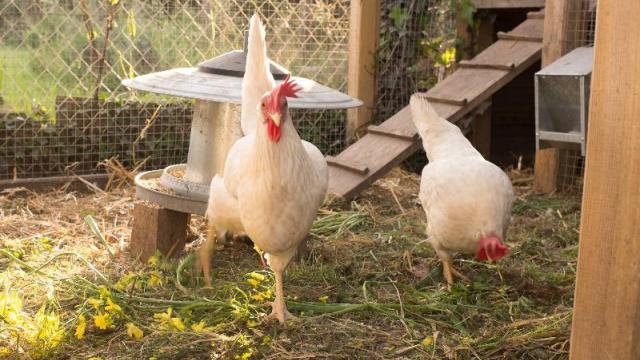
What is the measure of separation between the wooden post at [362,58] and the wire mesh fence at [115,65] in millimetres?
170

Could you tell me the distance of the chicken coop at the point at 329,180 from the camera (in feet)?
8.28

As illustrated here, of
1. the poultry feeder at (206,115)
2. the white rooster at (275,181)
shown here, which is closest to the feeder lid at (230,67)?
the poultry feeder at (206,115)

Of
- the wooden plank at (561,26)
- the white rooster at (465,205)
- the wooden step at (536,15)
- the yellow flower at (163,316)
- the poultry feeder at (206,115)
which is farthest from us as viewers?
the wooden step at (536,15)

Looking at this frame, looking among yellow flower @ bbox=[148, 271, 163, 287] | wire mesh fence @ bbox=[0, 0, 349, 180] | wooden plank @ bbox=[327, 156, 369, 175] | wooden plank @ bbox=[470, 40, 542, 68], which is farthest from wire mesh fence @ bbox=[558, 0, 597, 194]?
Answer: yellow flower @ bbox=[148, 271, 163, 287]

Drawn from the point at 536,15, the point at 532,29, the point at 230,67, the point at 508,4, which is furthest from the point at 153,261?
the point at 508,4

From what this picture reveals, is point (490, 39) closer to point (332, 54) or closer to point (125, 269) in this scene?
point (332, 54)

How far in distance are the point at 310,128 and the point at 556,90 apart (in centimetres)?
224

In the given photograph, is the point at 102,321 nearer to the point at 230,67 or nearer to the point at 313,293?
the point at 313,293

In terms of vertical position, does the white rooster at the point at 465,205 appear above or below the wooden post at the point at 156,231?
above

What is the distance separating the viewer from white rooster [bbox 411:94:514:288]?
10.0 feet

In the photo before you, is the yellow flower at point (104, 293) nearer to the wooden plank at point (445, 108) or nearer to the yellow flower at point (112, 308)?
the yellow flower at point (112, 308)

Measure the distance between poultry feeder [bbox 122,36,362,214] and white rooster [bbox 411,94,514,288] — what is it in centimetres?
60

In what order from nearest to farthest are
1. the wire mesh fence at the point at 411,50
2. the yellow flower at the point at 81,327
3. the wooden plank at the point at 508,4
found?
the yellow flower at the point at 81,327 < the wooden plank at the point at 508,4 < the wire mesh fence at the point at 411,50

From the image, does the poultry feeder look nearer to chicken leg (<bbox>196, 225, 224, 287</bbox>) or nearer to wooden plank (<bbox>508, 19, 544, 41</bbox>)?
chicken leg (<bbox>196, 225, 224, 287</bbox>)
